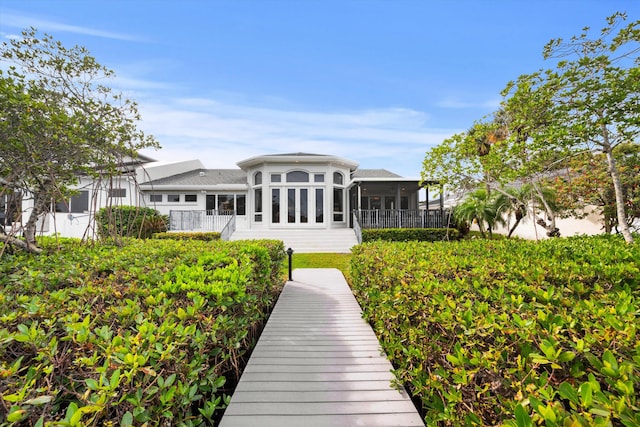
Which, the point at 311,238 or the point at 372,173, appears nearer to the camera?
the point at 311,238

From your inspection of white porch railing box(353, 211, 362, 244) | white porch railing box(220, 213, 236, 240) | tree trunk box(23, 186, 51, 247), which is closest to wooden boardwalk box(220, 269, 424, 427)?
tree trunk box(23, 186, 51, 247)

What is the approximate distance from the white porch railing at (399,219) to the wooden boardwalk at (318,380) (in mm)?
12127

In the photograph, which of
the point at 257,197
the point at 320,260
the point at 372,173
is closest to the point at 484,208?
the point at 372,173

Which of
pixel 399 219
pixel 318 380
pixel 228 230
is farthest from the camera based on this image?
pixel 228 230

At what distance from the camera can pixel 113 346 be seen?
1591 mm

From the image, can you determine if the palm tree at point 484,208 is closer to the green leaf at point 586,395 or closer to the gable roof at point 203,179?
the gable roof at point 203,179

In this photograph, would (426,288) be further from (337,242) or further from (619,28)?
(337,242)

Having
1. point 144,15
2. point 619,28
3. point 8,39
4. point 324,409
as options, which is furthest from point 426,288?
point 144,15

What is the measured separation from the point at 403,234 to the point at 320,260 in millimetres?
5512

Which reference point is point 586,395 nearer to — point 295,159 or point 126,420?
point 126,420

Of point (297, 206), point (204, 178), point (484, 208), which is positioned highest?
point (204, 178)

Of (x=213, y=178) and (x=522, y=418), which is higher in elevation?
(x=213, y=178)

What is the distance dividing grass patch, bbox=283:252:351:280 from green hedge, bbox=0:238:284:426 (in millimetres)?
8414

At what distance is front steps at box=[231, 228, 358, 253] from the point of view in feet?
50.9
